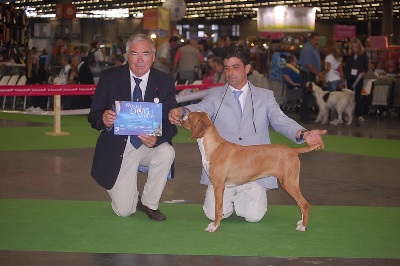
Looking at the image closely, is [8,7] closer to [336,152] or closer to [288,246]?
[336,152]

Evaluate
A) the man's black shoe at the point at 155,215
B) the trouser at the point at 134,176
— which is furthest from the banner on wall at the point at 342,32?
the man's black shoe at the point at 155,215

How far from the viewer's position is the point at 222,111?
6266mm

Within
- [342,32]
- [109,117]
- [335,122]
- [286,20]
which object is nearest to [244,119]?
[109,117]

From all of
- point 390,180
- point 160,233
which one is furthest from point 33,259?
point 390,180

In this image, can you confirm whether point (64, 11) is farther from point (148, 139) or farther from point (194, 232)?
point (194, 232)

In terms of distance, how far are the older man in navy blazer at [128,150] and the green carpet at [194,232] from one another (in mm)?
189

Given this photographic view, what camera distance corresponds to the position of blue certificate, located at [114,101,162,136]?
236 inches

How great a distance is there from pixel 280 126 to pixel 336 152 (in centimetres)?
567

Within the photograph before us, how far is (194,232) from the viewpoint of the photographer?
5.84 m

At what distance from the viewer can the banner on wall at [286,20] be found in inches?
1293

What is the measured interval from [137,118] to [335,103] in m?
11.1

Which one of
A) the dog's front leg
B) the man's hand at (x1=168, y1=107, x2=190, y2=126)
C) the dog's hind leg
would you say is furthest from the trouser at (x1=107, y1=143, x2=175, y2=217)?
the dog's hind leg

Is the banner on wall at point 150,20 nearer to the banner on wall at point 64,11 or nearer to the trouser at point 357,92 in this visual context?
the trouser at point 357,92

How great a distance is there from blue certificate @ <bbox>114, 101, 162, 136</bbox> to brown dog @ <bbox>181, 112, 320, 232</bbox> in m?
0.43
